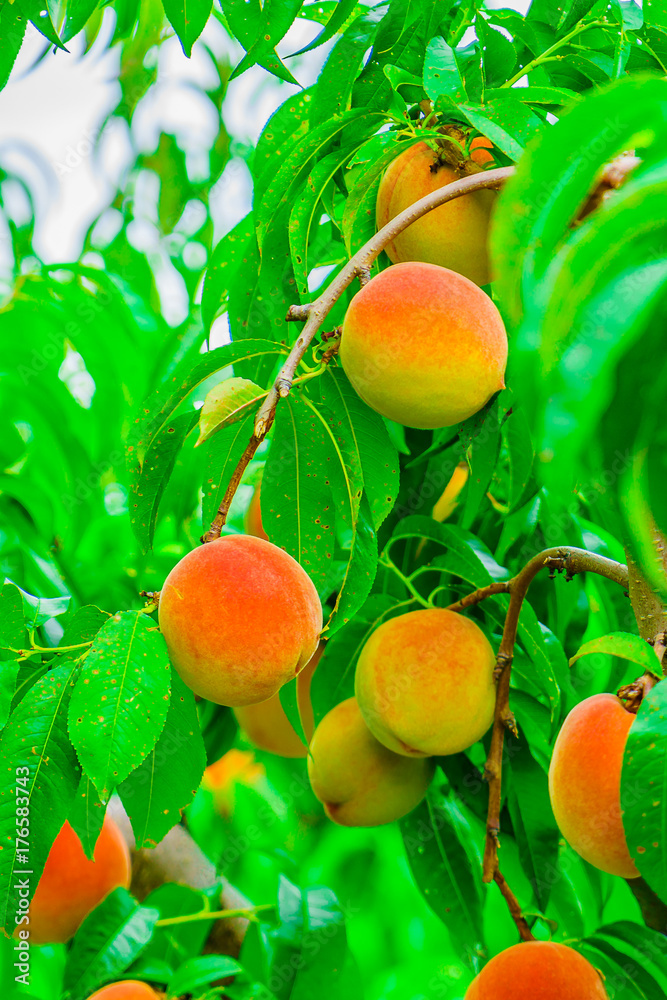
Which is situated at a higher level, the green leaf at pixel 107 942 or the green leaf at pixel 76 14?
the green leaf at pixel 76 14

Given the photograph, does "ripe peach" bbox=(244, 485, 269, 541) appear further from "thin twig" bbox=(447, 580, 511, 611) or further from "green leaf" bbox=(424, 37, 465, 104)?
"green leaf" bbox=(424, 37, 465, 104)

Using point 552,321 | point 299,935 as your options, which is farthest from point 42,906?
point 552,321

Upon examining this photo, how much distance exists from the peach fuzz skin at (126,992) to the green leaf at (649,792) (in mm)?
667

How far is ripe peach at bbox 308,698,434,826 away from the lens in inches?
43.2

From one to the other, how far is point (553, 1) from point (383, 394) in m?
0.54

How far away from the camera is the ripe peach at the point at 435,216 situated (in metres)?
0.80

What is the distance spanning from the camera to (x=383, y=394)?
2.33 ft

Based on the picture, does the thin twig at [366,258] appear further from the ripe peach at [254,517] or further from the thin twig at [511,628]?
the ripe peach at [254,517]

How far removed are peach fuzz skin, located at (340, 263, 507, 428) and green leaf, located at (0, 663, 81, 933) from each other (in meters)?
0.35

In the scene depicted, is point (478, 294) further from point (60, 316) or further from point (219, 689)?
point (60, 316)

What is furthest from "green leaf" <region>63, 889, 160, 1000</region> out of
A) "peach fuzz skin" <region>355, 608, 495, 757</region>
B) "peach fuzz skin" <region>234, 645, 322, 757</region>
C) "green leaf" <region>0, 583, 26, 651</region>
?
"green leaf" <region>0, 583, 26, 651</region>

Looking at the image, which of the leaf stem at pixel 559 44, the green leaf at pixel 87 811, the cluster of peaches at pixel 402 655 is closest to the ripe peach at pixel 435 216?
the cluster of peaches at pixel 402 655

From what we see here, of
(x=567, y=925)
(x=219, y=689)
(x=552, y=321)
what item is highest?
(x=552, y=321)

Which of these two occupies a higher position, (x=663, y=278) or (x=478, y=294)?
(x=663, y=278)
